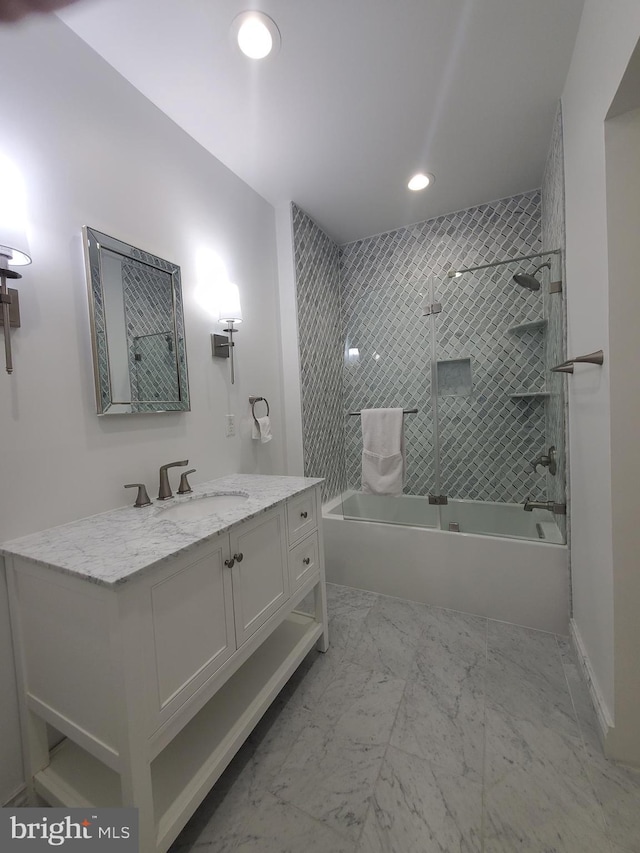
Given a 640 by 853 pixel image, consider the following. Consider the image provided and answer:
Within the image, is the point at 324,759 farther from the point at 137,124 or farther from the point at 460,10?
the point at 460,10

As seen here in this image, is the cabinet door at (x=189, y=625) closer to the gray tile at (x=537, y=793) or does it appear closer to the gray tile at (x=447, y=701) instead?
the gray tile at (x=447, y=701)

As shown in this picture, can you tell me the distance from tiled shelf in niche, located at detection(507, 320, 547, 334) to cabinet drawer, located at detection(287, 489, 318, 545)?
193 centimetres

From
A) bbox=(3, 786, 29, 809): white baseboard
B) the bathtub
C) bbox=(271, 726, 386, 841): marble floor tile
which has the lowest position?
bbox=(271, 726, 386, 841): marble floor tile

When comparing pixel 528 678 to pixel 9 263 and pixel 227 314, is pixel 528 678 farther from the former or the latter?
pixel 9 263

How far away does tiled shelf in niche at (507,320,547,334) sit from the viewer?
2.34 m

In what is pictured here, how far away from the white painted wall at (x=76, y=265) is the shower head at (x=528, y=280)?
2021 mm

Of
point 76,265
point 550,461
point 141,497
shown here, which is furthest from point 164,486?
point 550,461

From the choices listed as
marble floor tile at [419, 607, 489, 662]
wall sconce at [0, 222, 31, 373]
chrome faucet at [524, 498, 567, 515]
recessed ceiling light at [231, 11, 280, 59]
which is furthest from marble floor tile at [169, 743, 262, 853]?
recessed ceiling light at [231, 11, 280, 59]

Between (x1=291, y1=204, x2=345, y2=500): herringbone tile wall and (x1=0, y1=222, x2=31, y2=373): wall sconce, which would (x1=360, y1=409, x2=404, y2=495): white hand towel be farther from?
(x1=0, y1=222, x2=31, y2=373): wall sconce

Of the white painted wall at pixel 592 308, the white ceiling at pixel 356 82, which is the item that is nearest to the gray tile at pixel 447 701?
the white painted wall at pixel 592 308

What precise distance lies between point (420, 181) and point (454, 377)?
1323 millimetres

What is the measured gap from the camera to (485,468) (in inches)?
103

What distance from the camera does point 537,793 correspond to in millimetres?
1055

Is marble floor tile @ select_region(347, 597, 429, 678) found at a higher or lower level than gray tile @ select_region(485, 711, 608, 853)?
lower
